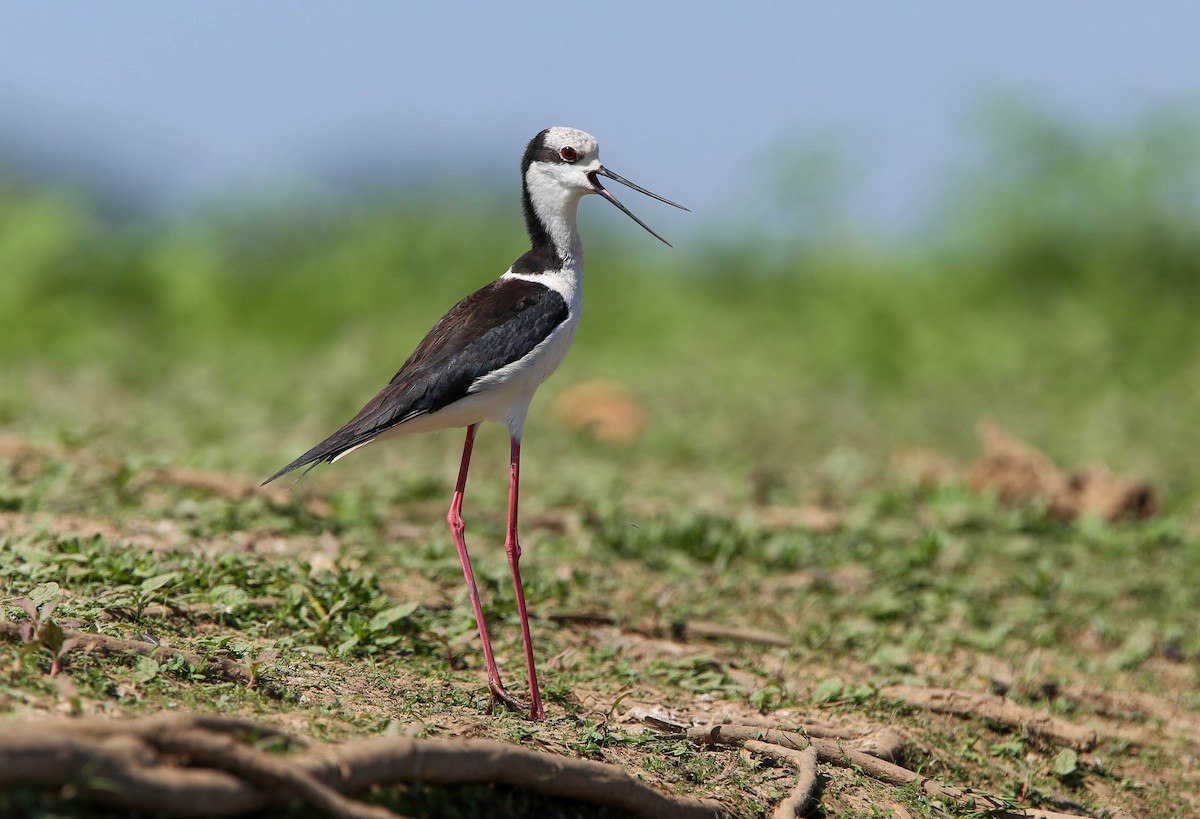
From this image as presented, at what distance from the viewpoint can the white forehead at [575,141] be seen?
4480mm

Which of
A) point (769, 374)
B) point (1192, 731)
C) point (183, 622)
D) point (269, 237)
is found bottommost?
point (1192, 731)

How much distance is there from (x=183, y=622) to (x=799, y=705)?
6.27 feet

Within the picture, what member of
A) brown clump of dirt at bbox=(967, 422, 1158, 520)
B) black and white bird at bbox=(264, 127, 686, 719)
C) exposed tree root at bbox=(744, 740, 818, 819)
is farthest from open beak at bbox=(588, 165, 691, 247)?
brown clump of dirt at bbox=(967, 422, 1158, 520)

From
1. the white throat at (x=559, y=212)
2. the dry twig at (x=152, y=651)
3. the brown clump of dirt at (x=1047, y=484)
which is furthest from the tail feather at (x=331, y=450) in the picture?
the brown clump of dirt at (x=1047, y=484)

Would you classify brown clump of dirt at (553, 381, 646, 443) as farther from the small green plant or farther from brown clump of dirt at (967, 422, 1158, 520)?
the small green plant

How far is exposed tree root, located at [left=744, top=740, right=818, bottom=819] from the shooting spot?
3.44 m

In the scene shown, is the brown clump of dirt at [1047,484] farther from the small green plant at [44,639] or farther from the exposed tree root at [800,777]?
the small green plant at [44,639]

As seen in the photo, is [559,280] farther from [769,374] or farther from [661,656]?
[769,374]

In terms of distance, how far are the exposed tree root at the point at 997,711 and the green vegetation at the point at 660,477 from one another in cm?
6

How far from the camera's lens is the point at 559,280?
441cm

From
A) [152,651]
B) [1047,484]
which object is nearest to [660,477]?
[1047,484]

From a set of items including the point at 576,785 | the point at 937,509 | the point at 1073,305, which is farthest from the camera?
the point at 1073,305

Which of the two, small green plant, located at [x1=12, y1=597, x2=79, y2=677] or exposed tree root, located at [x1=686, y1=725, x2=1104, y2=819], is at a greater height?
small green plant, located at [x1=12, y1=597, x2=79, y2=677]

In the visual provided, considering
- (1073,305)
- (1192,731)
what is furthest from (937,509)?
(1073,305)
